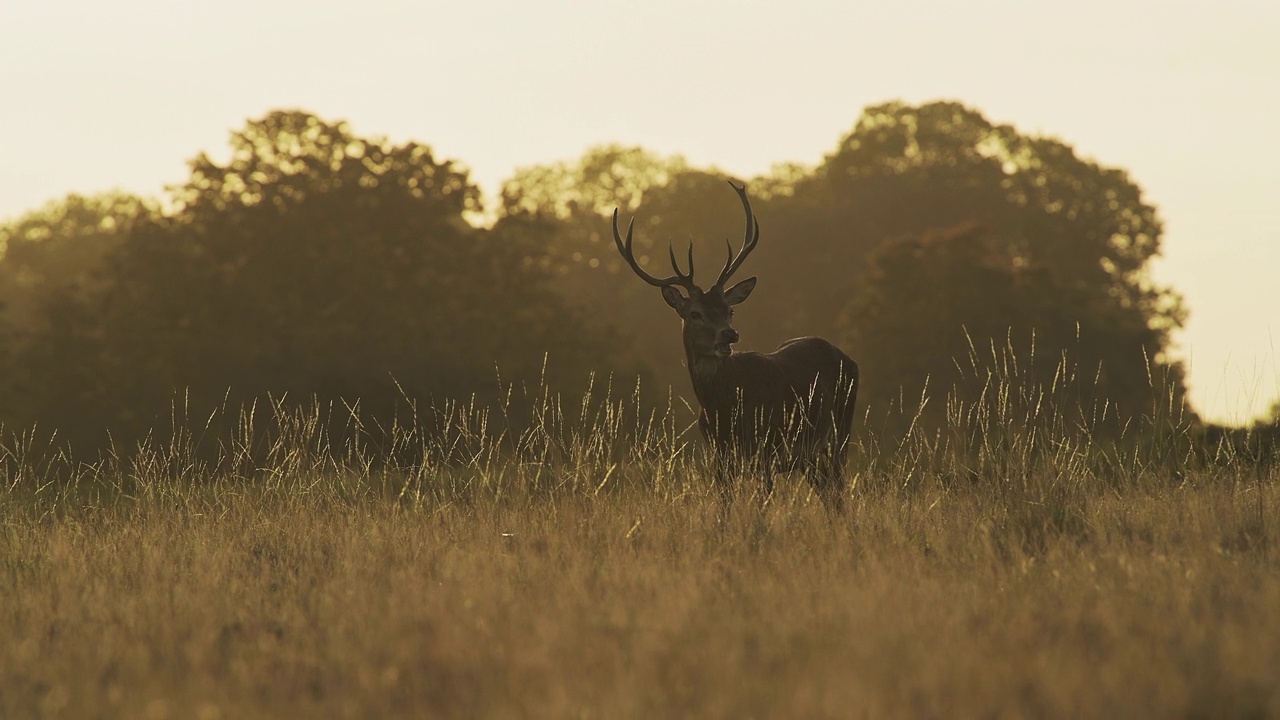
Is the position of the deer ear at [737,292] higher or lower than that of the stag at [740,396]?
higher

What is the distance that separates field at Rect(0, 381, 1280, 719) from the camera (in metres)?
4.40

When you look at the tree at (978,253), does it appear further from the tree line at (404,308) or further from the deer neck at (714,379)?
the deer neck at (714,379)

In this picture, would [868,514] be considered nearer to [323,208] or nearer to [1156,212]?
[323,208]

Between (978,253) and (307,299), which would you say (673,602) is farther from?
(978,253)

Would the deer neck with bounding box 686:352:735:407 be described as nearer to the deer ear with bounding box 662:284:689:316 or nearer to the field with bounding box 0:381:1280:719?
the deer ear with bounding box 662:284:689:316

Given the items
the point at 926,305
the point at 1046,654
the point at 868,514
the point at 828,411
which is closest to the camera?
the point at 1046,654

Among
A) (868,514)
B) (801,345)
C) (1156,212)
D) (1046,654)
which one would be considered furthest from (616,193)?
(1046,654)

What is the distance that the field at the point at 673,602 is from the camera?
4398 mm

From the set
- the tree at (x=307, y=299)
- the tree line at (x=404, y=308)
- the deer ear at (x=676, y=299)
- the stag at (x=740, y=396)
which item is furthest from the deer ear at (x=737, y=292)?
the tree at (x=307, y=299)

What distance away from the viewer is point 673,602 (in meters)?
5.52

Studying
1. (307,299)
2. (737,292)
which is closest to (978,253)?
(307,299)

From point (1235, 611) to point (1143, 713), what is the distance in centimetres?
125

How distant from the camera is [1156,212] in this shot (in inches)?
1528

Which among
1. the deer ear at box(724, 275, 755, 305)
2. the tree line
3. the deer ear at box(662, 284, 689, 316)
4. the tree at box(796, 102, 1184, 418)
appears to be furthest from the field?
the tree at box(796, 102, 1184, 418)
